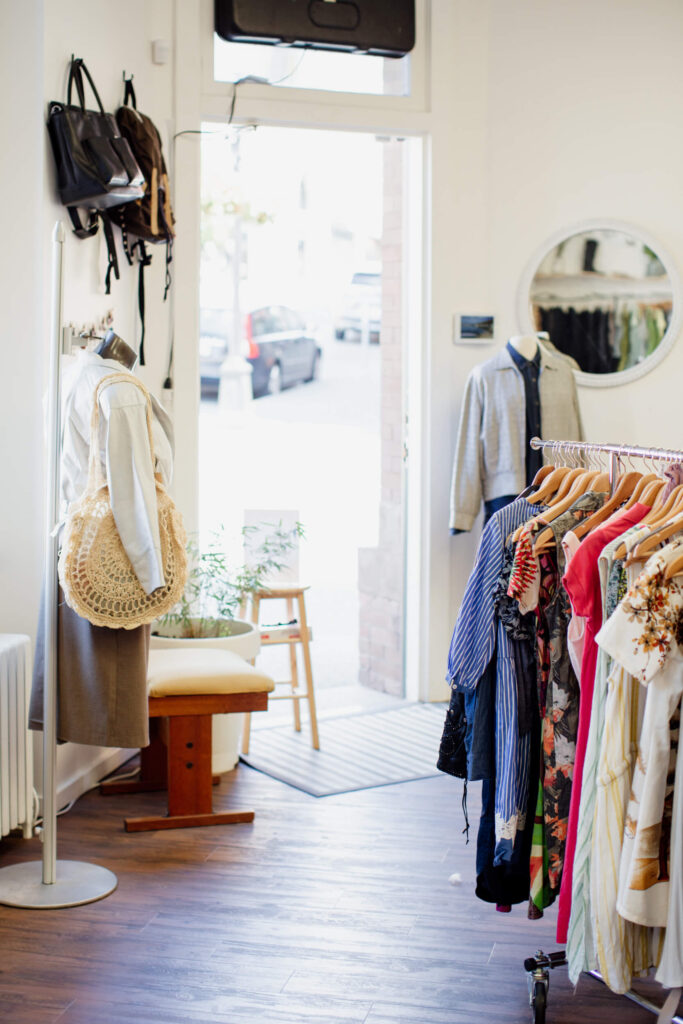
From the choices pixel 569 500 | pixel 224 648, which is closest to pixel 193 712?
pixel 224 648

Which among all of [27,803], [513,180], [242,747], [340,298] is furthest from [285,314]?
[27,803]

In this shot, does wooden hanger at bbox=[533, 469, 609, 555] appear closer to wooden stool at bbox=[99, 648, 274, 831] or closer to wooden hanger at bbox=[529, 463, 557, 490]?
wooden hanger at bbox=[529, 463, 557, 490]

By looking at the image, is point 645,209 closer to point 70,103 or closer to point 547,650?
point 70,103

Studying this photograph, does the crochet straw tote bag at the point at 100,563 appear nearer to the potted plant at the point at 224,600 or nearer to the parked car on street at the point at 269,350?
the potted plant at the point at 224,600

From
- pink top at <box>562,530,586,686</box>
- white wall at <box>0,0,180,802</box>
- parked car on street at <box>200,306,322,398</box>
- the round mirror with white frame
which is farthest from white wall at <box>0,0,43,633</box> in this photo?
parked car on street at <box>200,306,322,398</box>

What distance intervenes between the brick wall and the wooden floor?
154 centimetres

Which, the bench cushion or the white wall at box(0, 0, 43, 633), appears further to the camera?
the bench cushion

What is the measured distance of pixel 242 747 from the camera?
4258 millimetres

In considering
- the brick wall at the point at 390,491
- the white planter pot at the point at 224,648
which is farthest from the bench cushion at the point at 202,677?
the brick wall at the point at 390,491

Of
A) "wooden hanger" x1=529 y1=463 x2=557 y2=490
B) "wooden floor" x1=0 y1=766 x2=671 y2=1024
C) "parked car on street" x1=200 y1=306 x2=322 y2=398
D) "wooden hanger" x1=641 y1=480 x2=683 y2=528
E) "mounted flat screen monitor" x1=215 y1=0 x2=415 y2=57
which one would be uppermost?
"mounted flat screen monitor" x1=215 y1=0 x2=415 y2=57

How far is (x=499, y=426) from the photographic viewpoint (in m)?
4.47

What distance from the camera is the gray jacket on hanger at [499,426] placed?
4.45 metres

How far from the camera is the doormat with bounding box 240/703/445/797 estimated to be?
13.0ft

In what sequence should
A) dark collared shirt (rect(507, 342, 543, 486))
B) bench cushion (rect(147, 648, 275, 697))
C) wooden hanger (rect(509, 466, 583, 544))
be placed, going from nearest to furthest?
wooden hanger (rect(509, 466, 583, 544)) → bench cushion (rect(147, 648, 275, 697)) → dark collared shirt (rect(507, 342, 543, 486))
